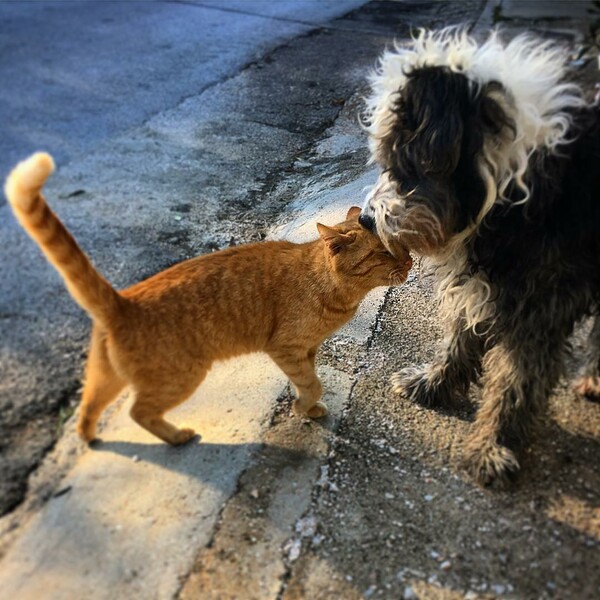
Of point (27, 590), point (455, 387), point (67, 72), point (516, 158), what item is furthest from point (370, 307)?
point (67, 72)

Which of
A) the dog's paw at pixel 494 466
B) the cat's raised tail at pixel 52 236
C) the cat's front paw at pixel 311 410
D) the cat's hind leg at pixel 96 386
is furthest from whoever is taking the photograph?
the cat's front paw at pixel 311 410

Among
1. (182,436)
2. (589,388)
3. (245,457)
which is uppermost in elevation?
(182,436)

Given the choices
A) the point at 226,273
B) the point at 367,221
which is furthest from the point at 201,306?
the point at 367,221

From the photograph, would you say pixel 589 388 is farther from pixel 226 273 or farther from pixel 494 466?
pixel 226 273

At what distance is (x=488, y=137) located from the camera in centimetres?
218

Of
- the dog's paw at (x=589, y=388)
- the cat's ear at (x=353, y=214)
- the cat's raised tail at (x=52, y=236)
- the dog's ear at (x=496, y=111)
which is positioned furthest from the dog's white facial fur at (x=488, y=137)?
the cat's raised tail at (x=52, y=236)

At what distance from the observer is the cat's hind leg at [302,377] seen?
2766 mm

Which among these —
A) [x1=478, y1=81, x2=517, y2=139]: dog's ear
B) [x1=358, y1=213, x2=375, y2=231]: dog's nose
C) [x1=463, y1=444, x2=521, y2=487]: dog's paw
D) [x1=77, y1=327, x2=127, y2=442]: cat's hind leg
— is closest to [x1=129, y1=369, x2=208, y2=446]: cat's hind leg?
[x1=77, y1=327, x2=127, y2=442]: cat's hind leg

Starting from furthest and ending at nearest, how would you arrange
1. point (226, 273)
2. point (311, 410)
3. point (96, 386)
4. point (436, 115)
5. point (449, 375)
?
point (449, 375), point (311, 410), point (226, 273), point (96, 386), point (436, 115)

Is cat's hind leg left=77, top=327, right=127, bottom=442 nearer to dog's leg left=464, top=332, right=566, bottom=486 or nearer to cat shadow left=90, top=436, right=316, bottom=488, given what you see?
cat shadow left=90, top=436, right=316, bottom=488

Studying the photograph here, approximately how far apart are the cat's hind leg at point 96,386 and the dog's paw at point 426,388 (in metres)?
1.30

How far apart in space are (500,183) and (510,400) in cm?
93

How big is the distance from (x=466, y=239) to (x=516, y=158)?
34 centimetres

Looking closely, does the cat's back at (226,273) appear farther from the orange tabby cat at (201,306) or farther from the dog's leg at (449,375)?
the dog's leg at (449,375)
